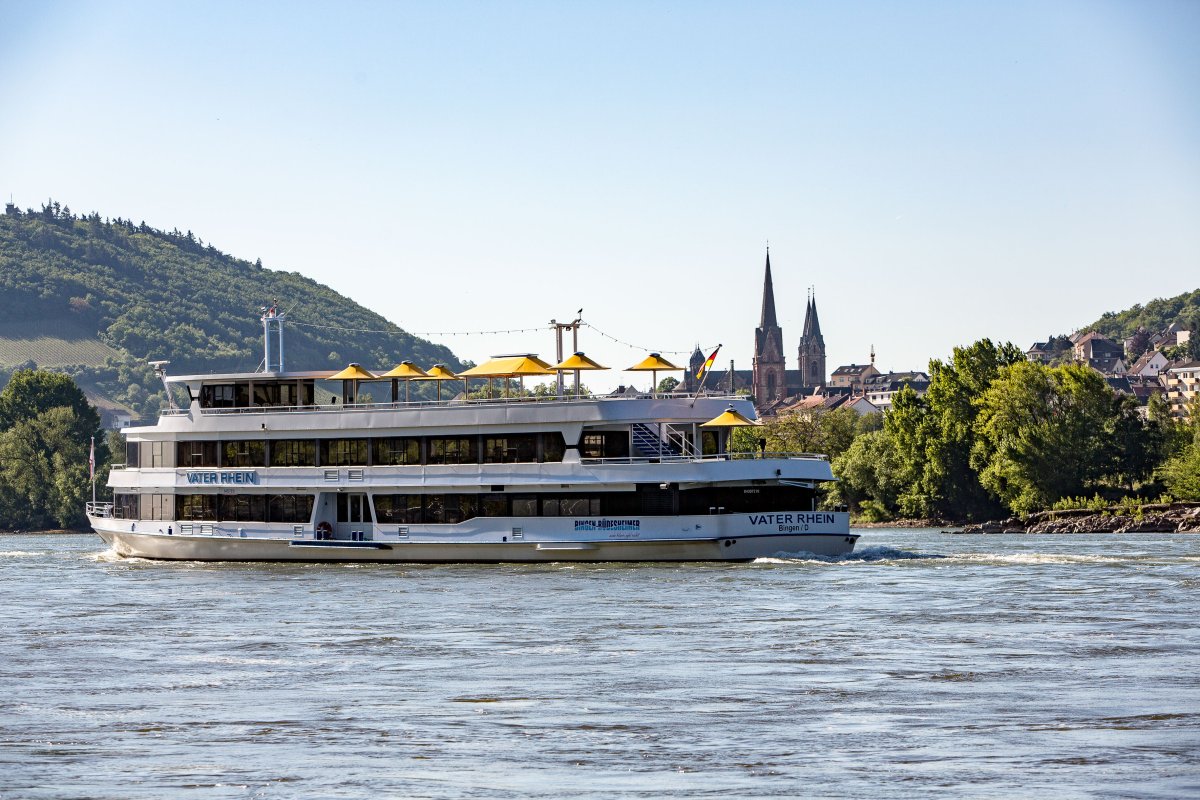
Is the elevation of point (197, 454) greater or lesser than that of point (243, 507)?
greater

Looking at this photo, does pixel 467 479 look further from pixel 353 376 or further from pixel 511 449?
pixel 353 376

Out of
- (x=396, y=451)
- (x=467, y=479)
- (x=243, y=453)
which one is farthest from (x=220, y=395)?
(x=467, y=479)

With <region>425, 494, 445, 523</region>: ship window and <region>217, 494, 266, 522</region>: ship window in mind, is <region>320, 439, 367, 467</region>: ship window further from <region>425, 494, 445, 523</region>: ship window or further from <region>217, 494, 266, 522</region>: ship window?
<region>217, 494, 266, 522</region>: ship window

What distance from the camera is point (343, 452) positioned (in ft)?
170

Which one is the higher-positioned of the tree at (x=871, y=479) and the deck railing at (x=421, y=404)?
the deck railing at (x=421, y=404)

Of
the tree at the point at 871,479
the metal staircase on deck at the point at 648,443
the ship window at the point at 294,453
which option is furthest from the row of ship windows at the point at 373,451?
the tree at the point at 871,479

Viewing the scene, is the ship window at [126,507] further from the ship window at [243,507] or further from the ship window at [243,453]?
the ship window at [243,453]

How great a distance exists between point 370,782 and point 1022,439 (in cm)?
8113

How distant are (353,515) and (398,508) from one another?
2.14m

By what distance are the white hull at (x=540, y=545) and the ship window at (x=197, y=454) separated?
7.61ft

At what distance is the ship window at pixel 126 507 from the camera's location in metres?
57.0

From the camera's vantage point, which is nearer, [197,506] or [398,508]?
[398,508]

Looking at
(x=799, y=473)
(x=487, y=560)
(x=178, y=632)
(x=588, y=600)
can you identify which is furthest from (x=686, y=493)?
(x=178, y=632)

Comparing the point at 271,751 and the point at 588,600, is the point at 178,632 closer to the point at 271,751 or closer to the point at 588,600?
the point at 588,600
